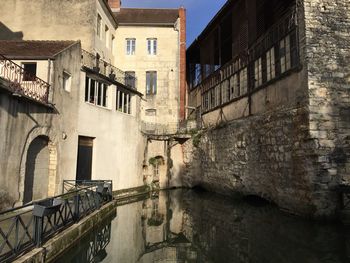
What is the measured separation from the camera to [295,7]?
35.8 feet

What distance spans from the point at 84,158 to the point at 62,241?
819 centimetres

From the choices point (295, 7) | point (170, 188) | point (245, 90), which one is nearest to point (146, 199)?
point (170, 188)

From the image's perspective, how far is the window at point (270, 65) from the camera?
12.3 m

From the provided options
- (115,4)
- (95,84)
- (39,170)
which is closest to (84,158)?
(39,170)

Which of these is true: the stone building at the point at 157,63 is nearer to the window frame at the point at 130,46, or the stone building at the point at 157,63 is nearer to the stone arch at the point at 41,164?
the window frame at the point at 130,46

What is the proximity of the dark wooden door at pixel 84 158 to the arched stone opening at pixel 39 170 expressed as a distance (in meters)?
2.19

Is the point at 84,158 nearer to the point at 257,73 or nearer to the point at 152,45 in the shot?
the point at 257,73

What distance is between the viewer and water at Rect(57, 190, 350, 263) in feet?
24.3

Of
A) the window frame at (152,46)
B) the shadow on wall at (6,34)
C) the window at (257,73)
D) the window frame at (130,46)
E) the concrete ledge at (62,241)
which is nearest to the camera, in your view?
the concrete ledge at (62,241)

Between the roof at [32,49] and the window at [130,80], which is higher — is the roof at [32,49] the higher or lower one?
the lower one

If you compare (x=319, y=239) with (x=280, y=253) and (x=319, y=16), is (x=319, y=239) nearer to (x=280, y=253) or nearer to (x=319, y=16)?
(x=280, y=253)

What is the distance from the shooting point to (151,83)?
81.8ft

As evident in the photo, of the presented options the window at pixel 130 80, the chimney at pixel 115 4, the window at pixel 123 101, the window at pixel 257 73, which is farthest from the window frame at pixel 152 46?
the window at pixel 257 73

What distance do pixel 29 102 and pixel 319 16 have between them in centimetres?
965
